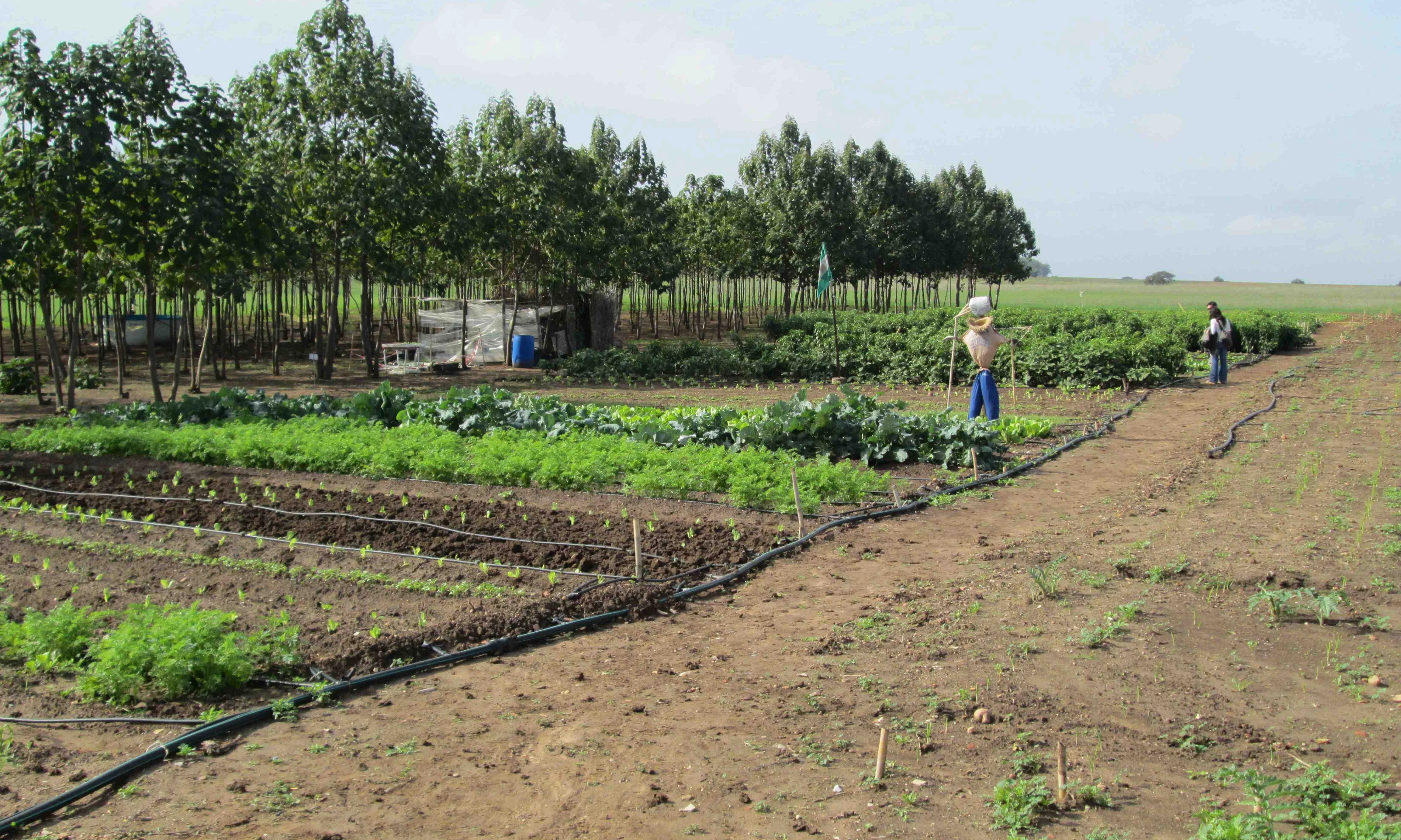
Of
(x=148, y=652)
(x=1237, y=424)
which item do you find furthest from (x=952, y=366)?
(x=148, y=652)

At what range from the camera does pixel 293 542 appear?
27.1 ft

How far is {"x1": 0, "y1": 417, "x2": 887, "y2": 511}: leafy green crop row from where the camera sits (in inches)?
392

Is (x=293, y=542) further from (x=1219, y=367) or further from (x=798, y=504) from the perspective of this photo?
(x=1219, y=367)

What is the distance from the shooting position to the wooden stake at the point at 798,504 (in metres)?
8.58

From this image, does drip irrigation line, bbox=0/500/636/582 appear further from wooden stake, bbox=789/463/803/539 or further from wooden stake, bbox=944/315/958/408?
wooden stake, bbox=944/315/958/408

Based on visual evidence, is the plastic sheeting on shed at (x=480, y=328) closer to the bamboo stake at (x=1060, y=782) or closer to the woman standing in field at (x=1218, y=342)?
the woman standing in field at (x=1218, y=342)

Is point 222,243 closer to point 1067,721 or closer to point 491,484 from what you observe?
point 491,484

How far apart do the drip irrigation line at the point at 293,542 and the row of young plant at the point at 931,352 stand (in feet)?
36.2

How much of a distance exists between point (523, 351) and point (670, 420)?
16925 mm

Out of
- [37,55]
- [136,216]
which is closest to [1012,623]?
[136,216]

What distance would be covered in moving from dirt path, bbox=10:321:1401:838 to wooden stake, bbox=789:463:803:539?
0.41m

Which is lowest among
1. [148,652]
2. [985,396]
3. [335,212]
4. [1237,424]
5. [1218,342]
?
[148,652]

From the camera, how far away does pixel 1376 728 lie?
15.0 feet

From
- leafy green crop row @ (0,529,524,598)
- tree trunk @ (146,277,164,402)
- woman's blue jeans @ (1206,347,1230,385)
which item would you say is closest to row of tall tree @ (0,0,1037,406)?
tree trunk @ (146,277,164,402)
